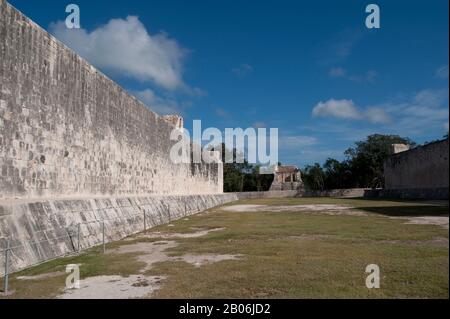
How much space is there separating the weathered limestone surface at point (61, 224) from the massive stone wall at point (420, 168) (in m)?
19.2

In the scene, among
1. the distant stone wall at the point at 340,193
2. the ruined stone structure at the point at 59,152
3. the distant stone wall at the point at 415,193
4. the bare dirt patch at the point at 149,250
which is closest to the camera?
the bare dirt patch at the point at 149,250

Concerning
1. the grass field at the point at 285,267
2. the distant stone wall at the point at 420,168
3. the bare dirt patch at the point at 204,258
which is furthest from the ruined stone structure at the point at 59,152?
the distant stone wall at the point at 420,168

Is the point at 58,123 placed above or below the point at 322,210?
above

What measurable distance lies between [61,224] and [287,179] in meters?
64.6

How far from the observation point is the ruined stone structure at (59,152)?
7484 mm

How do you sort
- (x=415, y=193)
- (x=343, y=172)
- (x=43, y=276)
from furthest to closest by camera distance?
(x=343, y=172)
(x=415, y=193)
(x=43, y=276)

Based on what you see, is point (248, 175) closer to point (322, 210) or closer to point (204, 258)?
point (322, 210)

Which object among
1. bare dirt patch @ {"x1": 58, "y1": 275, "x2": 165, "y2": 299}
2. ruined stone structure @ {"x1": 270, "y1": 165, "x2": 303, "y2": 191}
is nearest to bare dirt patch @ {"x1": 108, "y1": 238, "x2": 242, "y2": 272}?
bare dirt patch @ {"x1": 58, "y1": 275, "x2": 165, "y2": 299}

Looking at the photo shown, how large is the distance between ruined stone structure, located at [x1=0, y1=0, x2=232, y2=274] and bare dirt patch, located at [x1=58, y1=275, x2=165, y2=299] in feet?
5.12

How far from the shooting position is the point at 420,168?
31.3 metres

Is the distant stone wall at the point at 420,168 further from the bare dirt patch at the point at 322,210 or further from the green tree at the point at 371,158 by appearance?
the green tree at the point at 371,158

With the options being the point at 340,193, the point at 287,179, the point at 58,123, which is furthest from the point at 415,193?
the point at 287,179

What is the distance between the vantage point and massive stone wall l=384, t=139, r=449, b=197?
27156 mm

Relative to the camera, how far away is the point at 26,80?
8.52 meters
